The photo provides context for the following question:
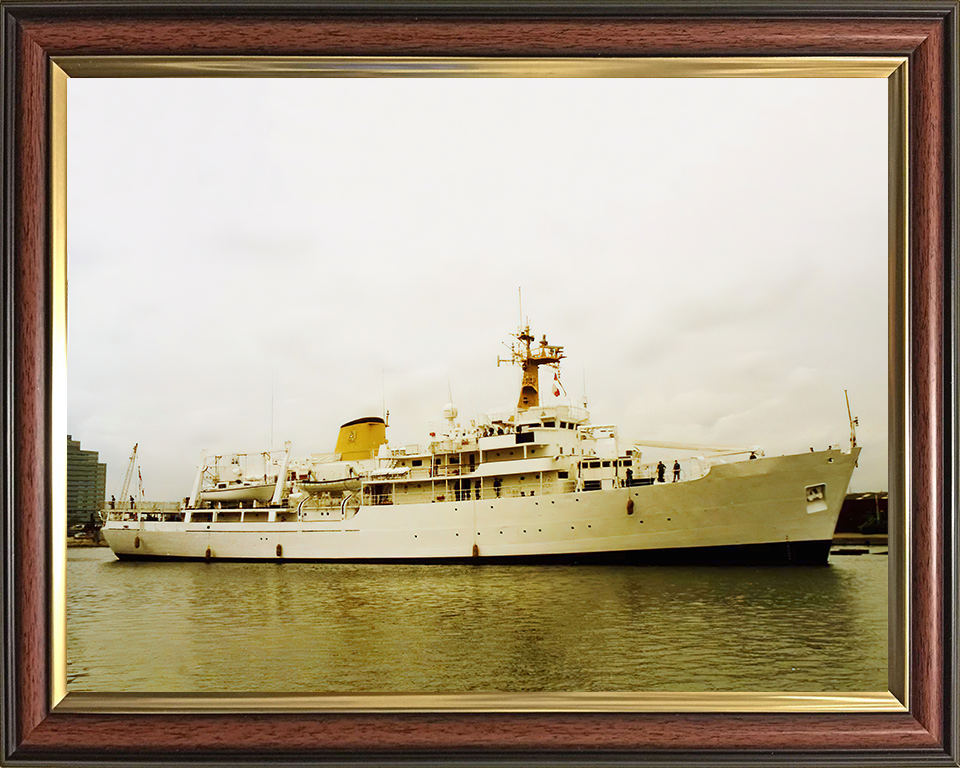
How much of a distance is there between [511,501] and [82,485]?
104 centimetres

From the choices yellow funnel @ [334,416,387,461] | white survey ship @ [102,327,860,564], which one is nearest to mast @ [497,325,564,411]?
white survey ship @ [102,327,860,564]

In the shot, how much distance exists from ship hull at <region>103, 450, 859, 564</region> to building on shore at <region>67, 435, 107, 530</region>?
74 millimetres

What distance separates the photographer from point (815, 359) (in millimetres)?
1618

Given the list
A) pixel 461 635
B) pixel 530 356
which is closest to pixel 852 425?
pixel 530 356

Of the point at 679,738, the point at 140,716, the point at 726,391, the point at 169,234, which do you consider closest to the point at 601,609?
the point at 679,738

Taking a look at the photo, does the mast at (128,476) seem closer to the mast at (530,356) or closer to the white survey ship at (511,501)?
the white survey ship at (511,501)

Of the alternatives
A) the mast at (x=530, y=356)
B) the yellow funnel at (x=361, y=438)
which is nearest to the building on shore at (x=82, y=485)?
the yellow funnel at (x=361, y=438)

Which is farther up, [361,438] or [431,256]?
[431,256]

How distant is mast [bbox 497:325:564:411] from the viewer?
62.5 inches

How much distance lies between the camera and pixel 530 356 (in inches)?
62.6

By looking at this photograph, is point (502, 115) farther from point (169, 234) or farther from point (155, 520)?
point (155, 520)

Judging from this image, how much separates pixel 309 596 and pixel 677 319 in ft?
3.57

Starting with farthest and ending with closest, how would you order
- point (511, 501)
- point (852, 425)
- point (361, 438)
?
1. point (511, 501)
2. point (361, 438)
3. point (852, 425)

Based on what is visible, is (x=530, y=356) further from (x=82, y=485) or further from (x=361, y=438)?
(x=82, y=485)
